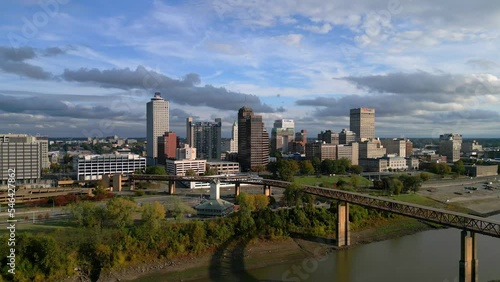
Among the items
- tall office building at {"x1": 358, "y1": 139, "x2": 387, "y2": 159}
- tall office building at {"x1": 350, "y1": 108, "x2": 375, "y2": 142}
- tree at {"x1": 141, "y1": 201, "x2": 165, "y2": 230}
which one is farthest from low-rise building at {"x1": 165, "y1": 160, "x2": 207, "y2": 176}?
tall office building at {"x1": 350, "y1": 108, "x2": 375, "y2": 142}

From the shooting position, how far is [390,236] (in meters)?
25.9

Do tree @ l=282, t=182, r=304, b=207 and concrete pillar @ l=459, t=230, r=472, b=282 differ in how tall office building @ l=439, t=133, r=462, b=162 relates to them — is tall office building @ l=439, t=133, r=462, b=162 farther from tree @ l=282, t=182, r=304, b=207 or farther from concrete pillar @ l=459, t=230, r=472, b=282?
concrete pillar @ l=459, t=230, r=472, b=282

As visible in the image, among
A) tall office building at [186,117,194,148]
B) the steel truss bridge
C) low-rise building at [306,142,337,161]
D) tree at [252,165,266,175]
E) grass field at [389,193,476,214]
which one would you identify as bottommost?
grass field at [389,193,476,214]

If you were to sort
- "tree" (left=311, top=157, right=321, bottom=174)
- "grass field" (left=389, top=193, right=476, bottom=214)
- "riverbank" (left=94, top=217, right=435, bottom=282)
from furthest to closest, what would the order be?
1. "tree" (left=311, top=157, right=321, bottom=174)
2. "grass field" (left=389, top=193, right=476, bottom=214)
3. "riverbank" (left=94, top=217, right=435, bottom=282)

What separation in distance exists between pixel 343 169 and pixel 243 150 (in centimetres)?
1633

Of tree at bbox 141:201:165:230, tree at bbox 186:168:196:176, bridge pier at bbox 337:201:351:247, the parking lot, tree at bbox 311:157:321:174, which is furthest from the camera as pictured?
tree at bbox 311:157:321:174

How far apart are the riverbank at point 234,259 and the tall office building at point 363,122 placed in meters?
87.1

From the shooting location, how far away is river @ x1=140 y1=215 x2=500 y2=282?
1844cm

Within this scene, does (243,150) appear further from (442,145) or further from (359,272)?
(442,145)

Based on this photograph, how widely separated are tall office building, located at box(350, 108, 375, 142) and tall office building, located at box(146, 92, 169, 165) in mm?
52501

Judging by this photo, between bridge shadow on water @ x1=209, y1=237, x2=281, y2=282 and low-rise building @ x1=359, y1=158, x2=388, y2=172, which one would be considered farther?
low-rise building @ x1=359, y1=158, x2=388, y2=172

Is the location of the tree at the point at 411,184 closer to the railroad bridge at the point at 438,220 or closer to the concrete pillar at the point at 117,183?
the railroad bridge at the point at 438,220

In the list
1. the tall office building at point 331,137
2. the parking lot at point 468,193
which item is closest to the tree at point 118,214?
the parking lot at point 468,193

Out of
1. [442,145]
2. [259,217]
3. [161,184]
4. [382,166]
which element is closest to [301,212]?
[259,217]
